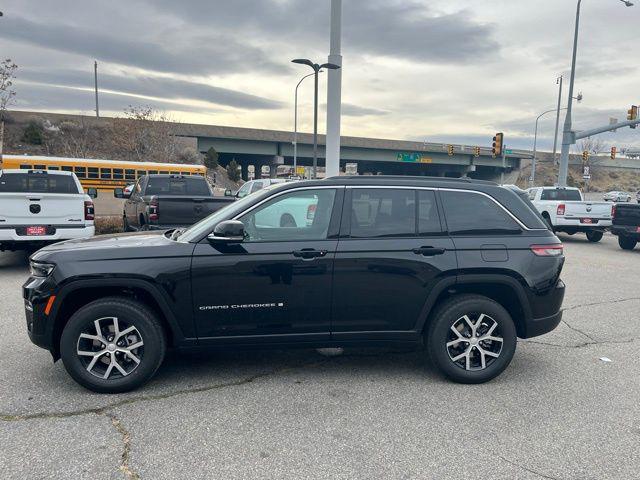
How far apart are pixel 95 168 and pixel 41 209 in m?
19.6

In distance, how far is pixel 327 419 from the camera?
3.54 m

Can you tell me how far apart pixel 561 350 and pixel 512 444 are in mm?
2301

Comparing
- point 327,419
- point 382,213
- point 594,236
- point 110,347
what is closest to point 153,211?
point 110,347

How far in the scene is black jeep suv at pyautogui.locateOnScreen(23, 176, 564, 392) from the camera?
3.85 meters

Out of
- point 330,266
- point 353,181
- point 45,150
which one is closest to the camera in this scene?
point 330,266

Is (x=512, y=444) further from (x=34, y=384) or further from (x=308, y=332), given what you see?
(x=34, y=384)

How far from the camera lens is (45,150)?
47.6m

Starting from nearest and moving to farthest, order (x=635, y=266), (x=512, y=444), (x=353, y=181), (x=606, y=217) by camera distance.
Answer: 1. (x=512, y=444)
2. (x=353, y=181)
3. (x=635, y=266)
4. (x=606, y=217)

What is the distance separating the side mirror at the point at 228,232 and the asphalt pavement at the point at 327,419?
1.24 meters

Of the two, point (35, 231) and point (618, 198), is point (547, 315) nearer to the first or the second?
point (35, 231)

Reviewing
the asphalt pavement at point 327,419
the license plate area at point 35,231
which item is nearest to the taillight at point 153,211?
the license plate area at point 35,231

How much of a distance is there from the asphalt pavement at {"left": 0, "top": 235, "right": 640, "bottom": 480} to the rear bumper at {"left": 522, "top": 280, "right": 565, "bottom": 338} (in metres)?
0.45

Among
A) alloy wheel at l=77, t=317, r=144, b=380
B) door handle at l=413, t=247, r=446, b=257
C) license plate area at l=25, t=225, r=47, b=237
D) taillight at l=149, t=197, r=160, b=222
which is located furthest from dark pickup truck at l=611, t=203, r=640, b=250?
license plate area at l=25, t=225, r=47, b=237

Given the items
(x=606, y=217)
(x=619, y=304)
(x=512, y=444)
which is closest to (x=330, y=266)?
(x=512, y=444)
